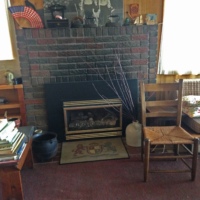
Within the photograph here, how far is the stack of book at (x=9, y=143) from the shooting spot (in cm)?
157

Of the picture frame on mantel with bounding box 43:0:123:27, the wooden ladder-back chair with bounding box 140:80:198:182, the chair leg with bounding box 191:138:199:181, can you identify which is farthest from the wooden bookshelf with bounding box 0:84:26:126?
the chair leg with bounding box 191:138:199:181

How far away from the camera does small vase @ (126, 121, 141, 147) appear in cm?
267

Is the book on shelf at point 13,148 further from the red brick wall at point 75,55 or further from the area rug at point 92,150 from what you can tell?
the red brick wall at point 75,55

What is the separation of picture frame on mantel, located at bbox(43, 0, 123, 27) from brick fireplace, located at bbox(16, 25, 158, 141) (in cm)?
22

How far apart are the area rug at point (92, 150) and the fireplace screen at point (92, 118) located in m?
0.10

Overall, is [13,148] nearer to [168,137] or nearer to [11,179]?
[11,179]

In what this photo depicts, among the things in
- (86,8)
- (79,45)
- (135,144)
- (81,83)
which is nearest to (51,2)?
(86,8)

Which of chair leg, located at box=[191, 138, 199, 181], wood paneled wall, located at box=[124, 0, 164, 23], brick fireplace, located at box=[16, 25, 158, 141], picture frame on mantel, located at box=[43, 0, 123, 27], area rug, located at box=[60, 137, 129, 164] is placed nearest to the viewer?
chair leg, located at box=[191, 138, 199, 181]

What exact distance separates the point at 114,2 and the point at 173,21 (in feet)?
2.84

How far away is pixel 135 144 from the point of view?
2703mm

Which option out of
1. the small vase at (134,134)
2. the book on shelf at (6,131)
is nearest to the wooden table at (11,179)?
the book on shelf at (6,131)

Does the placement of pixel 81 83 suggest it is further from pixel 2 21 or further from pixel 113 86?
pixel 2 21

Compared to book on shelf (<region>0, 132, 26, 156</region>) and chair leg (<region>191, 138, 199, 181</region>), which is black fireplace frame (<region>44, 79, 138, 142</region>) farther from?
chair leg (<region>191, 138, 199, 181</region>)

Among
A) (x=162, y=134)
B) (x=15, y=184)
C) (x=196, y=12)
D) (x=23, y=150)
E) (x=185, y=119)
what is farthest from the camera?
(x=196, y=12)
